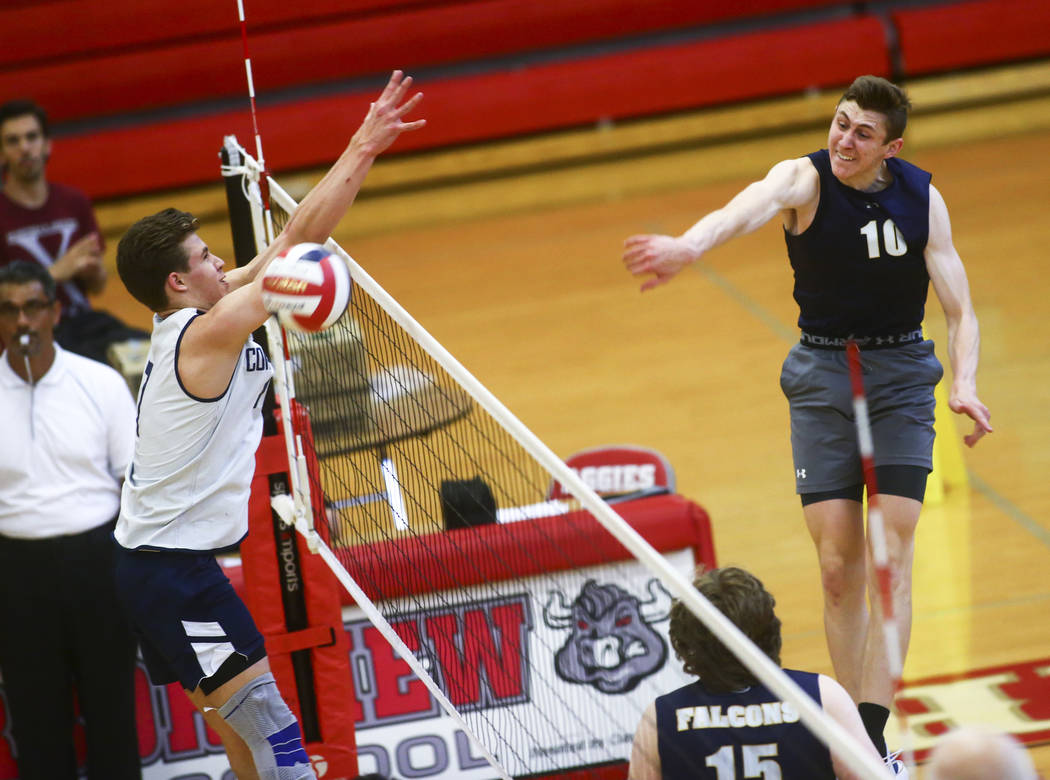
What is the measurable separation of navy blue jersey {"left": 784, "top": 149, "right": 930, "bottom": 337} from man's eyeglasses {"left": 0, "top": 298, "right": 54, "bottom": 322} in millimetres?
2934

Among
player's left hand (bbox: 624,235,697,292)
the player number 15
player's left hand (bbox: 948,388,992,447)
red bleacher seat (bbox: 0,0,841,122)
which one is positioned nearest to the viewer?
the player number 15

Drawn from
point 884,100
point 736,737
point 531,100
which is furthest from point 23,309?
point 531,100

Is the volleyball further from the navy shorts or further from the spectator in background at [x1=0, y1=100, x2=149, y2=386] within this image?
the spectator in background at [x1=0, y1=100, x2=149, y2=386]

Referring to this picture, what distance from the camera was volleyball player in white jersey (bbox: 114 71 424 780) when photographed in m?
3.87

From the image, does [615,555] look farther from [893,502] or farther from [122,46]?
[122,46]

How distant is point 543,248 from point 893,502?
25.7 ft

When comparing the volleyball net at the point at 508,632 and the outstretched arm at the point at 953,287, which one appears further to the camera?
the volleyball net at the point at 508,632

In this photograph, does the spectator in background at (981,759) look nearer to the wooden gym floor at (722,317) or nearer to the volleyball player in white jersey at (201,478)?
the volleyball player in white jersey at (201,478)

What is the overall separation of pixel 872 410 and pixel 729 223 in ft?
2.93

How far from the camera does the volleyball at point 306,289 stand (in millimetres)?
3496

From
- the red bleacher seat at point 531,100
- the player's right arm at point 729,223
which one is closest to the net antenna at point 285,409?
the player's right arm at point 729,223

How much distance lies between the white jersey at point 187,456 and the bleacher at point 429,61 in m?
9.06

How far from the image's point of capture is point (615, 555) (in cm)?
509

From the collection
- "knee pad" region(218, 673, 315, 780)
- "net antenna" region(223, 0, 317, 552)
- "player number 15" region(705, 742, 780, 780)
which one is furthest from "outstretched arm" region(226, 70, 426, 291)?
"player number 15" region(705, 742, 780, 780)
